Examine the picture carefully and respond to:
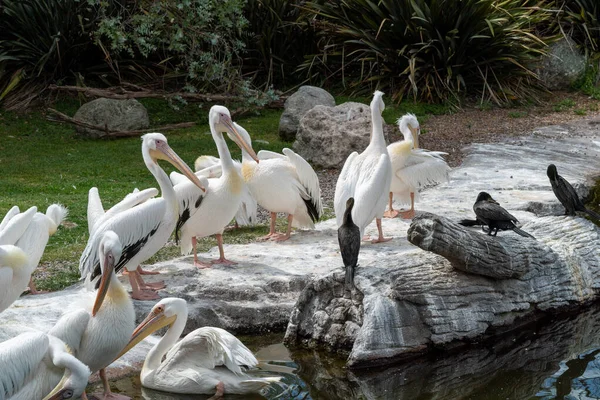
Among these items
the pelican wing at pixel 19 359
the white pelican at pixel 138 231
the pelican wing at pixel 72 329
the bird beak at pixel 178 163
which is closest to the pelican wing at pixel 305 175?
the bird beak at pixel 178 163

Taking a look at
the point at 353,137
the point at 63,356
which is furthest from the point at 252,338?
the point at 353,137

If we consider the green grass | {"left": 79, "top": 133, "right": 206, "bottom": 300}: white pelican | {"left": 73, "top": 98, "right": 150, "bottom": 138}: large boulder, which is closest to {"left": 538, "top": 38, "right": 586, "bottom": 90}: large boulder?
the green grass

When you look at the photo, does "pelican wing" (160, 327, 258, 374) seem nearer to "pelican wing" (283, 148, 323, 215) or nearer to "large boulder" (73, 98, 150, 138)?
"pelican wing" (283, 148, 323, 215)

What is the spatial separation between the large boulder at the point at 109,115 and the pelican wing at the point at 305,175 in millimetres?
4973

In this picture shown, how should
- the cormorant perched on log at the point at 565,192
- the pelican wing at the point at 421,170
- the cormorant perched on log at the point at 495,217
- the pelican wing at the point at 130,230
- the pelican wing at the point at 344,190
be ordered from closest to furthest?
1. the pelican wing at the point at 130,230
2. the cormorant perched on log at the point at 495,217
3. the cormorant perched on log at the point at 565,192
4. the pelican wing at the point at 344,190
5. the pelican wing at the point at 421,170

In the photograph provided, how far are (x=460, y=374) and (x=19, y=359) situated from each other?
2.52 m

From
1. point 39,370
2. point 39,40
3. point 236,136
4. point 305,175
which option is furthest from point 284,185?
point 39,40

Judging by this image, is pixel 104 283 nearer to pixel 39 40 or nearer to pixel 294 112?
pixel 294 112

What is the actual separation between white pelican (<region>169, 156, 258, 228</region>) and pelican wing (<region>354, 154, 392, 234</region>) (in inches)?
40.5

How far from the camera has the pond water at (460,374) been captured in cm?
501

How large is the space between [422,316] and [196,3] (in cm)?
751

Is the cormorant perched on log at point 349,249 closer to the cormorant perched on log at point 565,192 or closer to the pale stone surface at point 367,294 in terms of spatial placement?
the pale stone surface at point 367,294

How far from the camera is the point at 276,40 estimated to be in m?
14.2

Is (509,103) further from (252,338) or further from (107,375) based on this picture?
(107,375)
